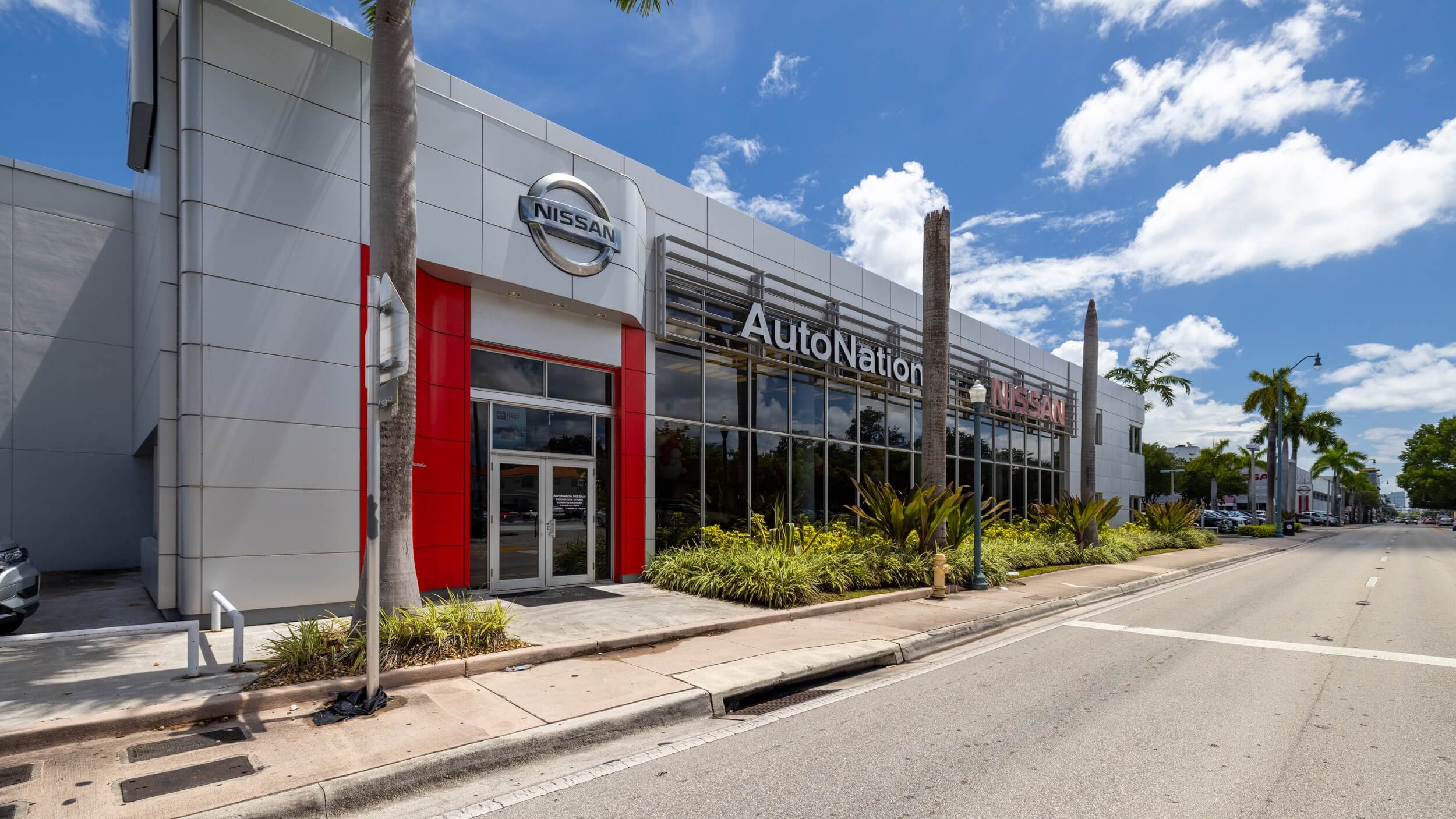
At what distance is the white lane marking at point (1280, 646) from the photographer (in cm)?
851

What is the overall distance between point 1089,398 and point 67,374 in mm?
26792

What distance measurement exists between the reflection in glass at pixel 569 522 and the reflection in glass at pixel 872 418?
890 cm

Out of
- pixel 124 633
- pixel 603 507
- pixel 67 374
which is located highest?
pixel 67 374

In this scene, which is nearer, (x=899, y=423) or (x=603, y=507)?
(x=603, y=507)

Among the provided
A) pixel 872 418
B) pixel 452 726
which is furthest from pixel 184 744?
pixel 872 418

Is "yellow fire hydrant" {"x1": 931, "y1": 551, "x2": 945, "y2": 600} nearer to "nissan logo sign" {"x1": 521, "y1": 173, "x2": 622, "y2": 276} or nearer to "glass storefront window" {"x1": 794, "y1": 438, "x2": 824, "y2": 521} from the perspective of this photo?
"glass storefront window" {"x1": 794, "y1": 438, "x2": 824, "y2": 521}

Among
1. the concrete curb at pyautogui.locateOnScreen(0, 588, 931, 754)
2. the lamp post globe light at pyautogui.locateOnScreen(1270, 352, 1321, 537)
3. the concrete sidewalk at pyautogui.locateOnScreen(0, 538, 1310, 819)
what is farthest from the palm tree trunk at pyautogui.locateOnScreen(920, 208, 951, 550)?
the lamp post globe light at pyautogui.locateOnScreen(1270, 352, 1321, 537)

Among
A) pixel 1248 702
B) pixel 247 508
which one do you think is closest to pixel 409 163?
pixel 247 508

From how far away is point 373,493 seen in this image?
5.89 m

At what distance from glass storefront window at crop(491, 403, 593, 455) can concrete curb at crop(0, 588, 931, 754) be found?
4.67 metres

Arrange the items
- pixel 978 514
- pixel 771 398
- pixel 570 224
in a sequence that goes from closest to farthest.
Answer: pixel 570 224 < pixel 978 514 < pixel 771 398

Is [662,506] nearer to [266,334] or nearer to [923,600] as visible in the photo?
[923,600]

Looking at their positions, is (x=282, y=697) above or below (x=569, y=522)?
below

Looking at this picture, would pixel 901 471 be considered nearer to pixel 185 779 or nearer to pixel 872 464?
pixel 872 464
